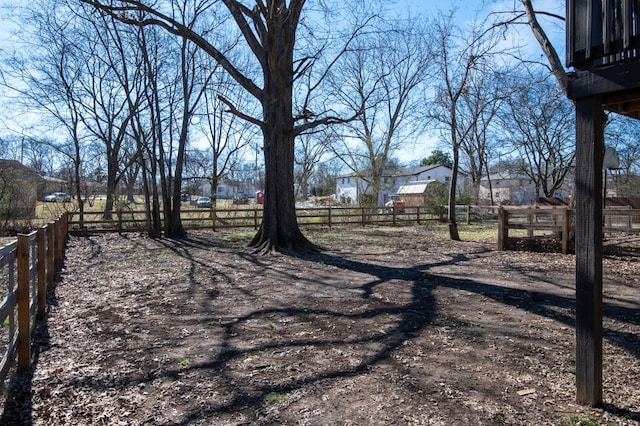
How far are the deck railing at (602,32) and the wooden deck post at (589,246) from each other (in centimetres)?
29

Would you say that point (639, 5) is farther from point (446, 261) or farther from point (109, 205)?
point (109, 205)

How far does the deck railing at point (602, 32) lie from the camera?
9.48 ft

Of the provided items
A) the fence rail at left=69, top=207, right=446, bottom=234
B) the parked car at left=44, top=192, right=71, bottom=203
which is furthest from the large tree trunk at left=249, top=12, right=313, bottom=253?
the parked car at left=44, top=192, right=71, bottom=203

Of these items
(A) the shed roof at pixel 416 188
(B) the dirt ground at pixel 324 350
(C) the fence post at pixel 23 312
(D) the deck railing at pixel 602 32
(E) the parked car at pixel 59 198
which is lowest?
(B) the dirt ground at pixel 324 350

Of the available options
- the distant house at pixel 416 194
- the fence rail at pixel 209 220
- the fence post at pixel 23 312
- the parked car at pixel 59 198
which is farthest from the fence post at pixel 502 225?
the distant house at pixel 416 194

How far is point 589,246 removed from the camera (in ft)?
10.1

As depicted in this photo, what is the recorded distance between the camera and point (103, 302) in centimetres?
666

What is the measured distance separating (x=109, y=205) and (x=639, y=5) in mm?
24085

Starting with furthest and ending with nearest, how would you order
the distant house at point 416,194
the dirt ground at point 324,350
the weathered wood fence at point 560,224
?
the distant house at point 416,194 < the weathered wood fence at point 560,224 < the dirt ground at point 324,350

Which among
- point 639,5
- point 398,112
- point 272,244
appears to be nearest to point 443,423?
point 639,5

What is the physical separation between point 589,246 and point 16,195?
21762mm

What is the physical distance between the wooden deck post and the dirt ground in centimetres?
30

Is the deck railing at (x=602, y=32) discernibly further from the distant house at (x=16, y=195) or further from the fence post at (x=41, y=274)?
the distant house at (x=16, y=195)

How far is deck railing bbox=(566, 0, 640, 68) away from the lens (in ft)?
9.48
